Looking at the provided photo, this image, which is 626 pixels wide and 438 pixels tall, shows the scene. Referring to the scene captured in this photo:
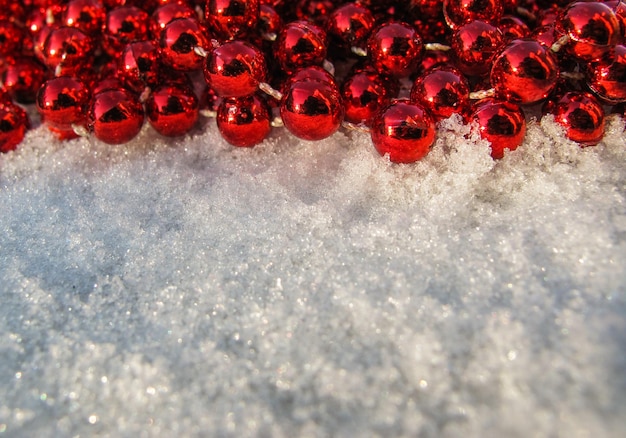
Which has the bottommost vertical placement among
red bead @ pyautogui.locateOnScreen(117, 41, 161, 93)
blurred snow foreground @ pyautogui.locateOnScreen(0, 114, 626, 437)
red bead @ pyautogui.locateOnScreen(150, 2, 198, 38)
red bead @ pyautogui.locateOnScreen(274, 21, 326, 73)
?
blurred snow foreground @ pyautogui.locateOnScreen(0, 114, 626, 437)

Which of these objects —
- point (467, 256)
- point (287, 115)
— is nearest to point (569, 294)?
point (467, 256)

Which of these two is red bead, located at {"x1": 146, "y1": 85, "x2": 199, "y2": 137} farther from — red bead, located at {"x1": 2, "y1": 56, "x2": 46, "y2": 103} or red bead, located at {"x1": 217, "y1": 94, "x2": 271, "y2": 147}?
red bead, located at {"x1": 2, "y1": 56, "x2": 46, "y2": 103}

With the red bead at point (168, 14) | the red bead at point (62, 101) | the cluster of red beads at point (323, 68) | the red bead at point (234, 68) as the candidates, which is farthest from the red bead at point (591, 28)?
the red bead at point (62, 101)

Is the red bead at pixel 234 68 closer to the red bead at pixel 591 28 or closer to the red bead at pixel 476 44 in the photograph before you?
the red bead at pixel 476 44

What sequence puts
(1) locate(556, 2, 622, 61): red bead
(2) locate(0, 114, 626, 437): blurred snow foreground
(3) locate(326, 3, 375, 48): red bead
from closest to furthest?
(2) locate(0, 114, 626, 437): blurred snow foreground
(1) locate(556, 2, 622, 61): red bead
(3) locate(326, 3, 375, 48): red bead

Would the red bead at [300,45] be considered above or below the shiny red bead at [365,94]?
above

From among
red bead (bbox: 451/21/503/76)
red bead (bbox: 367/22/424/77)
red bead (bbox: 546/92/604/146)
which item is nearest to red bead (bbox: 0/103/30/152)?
red bead (bbox: 367/22/424/77)

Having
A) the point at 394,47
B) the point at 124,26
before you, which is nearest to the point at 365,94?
the point at 394,47
